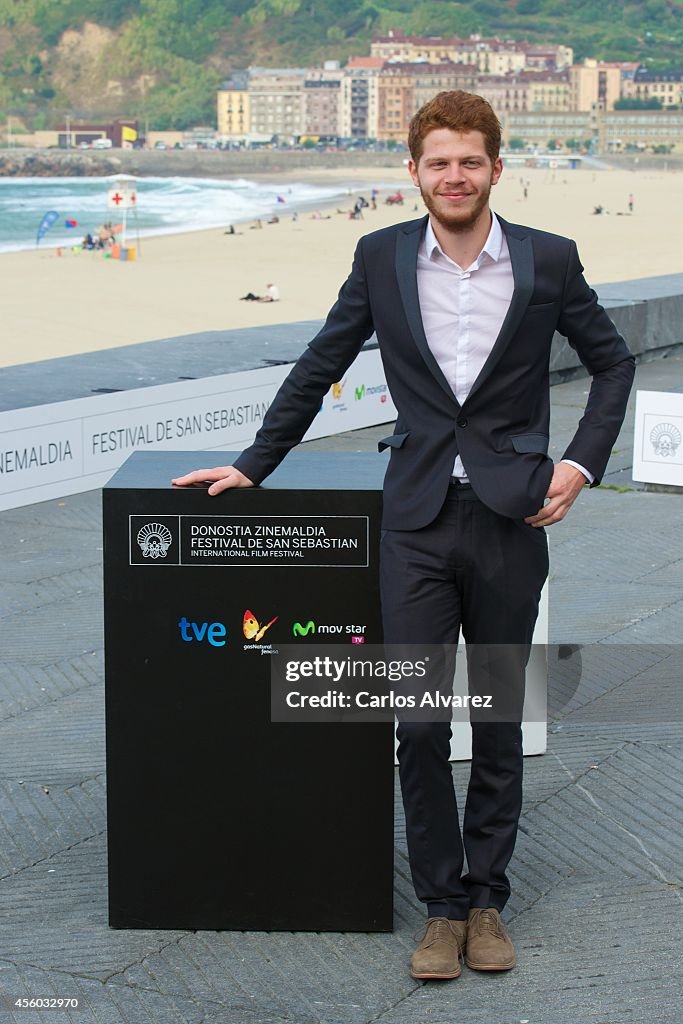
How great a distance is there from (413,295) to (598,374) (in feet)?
1.68

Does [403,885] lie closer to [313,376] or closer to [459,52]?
[313,376]

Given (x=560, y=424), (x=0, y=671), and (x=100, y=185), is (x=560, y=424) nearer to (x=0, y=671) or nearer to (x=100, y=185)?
(x=0, y=671)

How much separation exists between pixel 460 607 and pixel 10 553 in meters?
5.13

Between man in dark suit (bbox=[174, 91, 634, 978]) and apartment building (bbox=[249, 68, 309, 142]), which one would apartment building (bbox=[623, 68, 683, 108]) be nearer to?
apartment building (bbox=[249, 68, 309, 142])

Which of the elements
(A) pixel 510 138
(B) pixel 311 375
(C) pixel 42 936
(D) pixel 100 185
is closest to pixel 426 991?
(C) pixel 42 936

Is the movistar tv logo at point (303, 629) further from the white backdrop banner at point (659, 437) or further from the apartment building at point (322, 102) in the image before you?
the apartment building at point (322, 102)

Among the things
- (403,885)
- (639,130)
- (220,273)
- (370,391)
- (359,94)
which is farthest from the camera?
(359,94)

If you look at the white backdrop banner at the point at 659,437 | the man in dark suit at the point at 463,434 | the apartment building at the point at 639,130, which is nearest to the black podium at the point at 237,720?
the man in dark suit at the point at 463,434

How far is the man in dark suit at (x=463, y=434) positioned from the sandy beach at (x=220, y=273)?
830 cm

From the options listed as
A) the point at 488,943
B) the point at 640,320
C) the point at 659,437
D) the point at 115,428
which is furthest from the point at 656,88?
the point at 488,943

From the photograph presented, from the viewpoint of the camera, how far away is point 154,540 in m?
3.58

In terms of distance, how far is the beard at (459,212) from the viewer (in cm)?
335

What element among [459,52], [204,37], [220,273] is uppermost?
[204,37]

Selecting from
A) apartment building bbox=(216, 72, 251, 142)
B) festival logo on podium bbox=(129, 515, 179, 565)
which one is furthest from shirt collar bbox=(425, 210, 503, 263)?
apartment building bbox=(216, 72, 251, 142)
